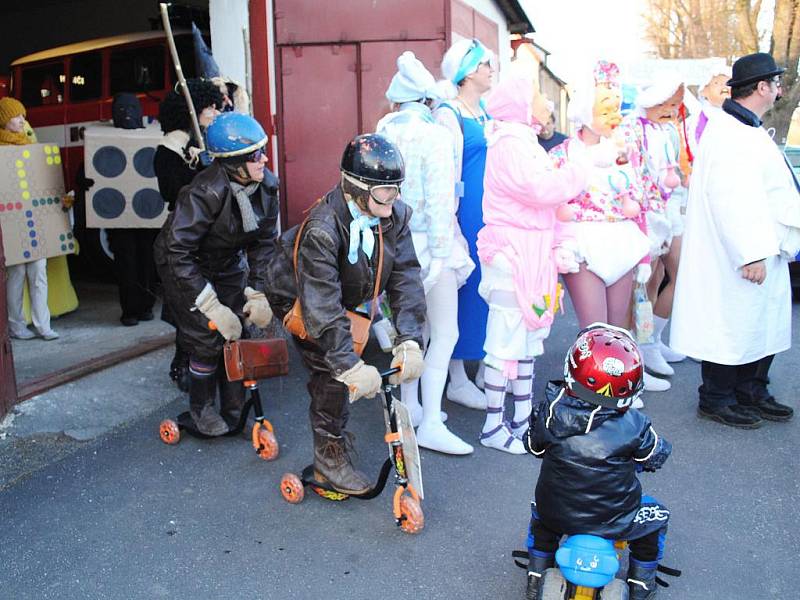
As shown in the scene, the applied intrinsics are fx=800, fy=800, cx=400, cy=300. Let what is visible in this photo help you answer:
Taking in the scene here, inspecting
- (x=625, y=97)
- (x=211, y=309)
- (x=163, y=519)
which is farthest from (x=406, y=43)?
(x=163, y=519)

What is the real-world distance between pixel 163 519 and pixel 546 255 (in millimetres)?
2309

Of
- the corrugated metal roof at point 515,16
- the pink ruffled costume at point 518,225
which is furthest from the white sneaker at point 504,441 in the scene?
the corrugated metal roof at point 515,16

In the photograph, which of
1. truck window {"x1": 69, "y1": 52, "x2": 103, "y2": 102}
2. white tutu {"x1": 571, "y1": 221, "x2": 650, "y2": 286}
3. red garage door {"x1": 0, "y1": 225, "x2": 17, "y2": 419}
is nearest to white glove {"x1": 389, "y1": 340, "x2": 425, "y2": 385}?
white tutu {"x1": 571, "y1": 221, "x2": 650, "y2": 286}

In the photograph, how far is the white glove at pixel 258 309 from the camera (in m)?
3.96

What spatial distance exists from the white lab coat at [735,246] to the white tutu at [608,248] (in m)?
0.38

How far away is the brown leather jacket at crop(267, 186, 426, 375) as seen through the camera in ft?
10.6

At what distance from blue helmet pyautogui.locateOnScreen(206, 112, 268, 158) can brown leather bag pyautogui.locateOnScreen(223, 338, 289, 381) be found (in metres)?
0.94

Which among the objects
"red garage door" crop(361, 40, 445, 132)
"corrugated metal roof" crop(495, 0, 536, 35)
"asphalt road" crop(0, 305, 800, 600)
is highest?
"corrugated metal roof" crop(495, 0, 536, 35)

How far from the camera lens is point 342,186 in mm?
3373

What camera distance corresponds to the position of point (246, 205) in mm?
4016

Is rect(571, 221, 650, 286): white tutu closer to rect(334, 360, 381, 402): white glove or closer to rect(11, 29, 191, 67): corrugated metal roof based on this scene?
rect(334, 360, 381, 402): white glove

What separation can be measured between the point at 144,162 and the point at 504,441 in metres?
4.13

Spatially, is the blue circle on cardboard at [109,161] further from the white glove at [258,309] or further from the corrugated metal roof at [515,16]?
the corrugated metal roof at [515,16]

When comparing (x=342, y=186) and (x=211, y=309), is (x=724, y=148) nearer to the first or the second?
(x=342, y=186)
